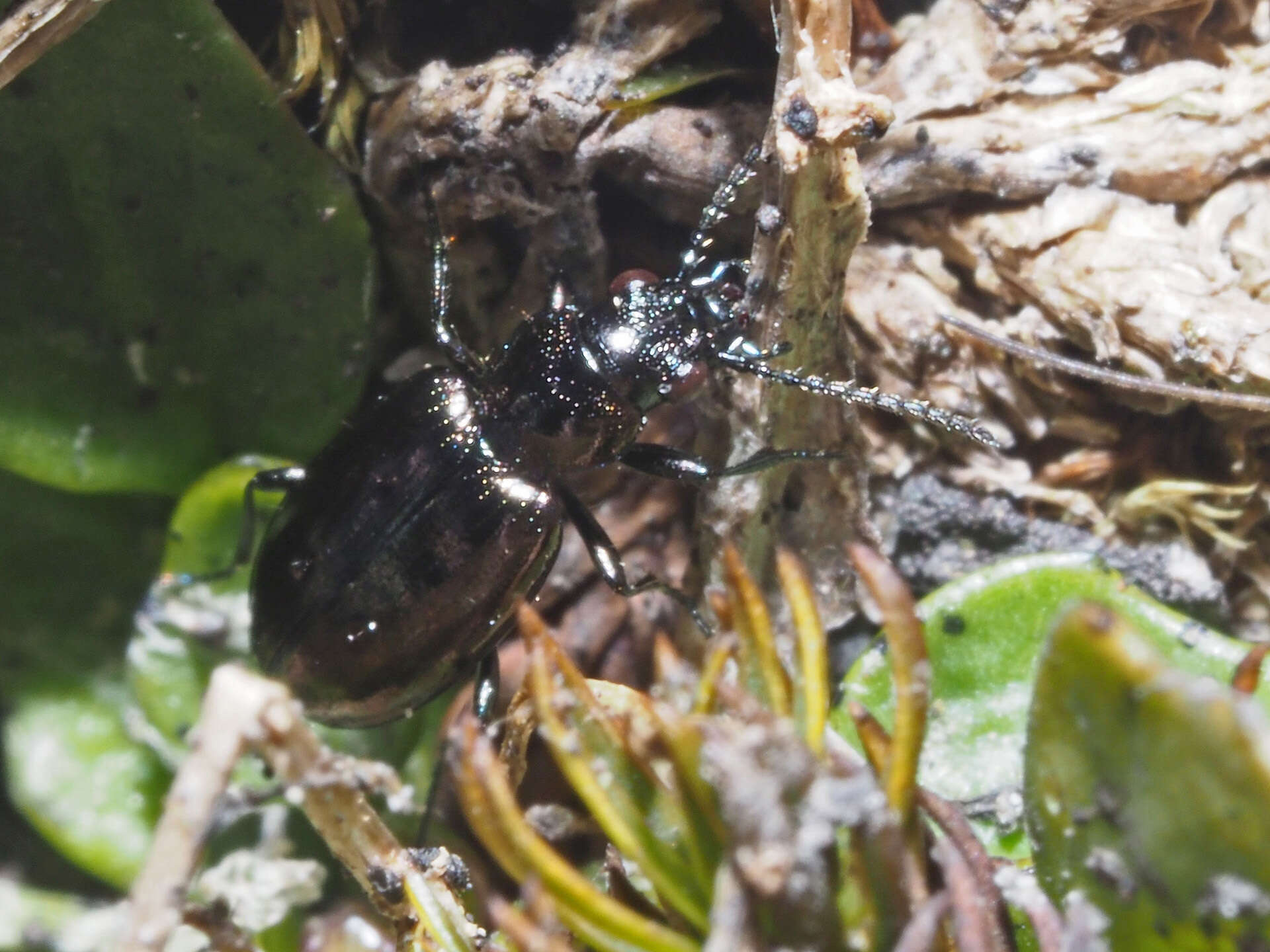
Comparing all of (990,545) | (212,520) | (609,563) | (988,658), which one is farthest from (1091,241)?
(212,520)

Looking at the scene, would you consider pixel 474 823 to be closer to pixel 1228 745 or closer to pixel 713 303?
pixel 1228 745

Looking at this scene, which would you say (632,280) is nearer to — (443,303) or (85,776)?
(443,303)

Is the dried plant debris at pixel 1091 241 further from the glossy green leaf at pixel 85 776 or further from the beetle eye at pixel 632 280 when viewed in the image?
the glossy green leaf at pixel 85 776

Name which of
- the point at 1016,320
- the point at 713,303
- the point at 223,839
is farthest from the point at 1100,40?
the point at 223,839

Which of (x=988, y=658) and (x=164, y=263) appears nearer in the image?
(x=988, y=658)

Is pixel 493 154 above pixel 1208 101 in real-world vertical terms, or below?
above

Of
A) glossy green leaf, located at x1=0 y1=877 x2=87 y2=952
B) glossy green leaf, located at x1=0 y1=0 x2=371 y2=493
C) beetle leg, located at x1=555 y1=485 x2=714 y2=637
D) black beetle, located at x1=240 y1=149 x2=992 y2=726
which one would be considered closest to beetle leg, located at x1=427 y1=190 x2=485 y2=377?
black beetle, located at x1=240 y1=149 x2=992 y2=726
